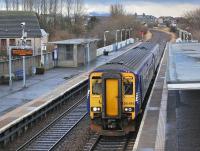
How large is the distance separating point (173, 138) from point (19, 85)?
18.6 meters

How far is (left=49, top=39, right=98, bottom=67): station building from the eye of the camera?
44.8 meters

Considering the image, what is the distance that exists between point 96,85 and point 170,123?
3402 millimetres

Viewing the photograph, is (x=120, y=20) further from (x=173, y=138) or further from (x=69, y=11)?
(x=173, y=138)

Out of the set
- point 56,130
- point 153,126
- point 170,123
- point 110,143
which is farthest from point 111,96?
point 56,130

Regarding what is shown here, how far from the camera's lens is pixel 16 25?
59469mm

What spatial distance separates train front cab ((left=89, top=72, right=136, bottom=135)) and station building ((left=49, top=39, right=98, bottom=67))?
2721 centimetres

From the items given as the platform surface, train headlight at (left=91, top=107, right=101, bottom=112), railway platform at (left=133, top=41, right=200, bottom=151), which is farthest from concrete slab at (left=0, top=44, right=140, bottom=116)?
the platform surface

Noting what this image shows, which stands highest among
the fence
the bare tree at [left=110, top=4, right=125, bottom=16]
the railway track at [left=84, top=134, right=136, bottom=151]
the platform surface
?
the bare tree at [left=110, top=4, right=125, bottom=16]

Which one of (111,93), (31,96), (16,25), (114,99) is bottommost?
(31,96)

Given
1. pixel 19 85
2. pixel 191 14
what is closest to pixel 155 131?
pixel 19 85

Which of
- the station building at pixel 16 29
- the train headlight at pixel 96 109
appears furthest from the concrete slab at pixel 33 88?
the station building at pixel 16 29

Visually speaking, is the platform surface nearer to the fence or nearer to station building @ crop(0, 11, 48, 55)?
station building @ crop(0, 11, 48, 55)

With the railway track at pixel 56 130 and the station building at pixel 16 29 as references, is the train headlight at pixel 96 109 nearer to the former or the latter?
the railway track at pixel 56 130

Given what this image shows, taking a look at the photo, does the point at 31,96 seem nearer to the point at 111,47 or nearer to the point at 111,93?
the point at 111,93
